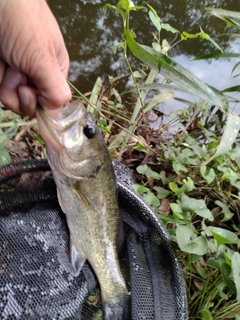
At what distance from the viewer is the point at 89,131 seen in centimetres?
170

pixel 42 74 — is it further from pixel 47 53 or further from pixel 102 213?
pixel 102 213

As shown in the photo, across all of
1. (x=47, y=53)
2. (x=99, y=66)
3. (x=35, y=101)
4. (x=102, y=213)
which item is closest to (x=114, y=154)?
(x=102, y=213)

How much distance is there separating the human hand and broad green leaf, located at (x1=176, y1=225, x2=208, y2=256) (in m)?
0.75

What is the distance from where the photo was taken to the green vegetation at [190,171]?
1814 millimetres

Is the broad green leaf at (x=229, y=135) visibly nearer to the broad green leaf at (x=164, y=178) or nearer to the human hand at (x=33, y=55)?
the broad green leaf at (x=164, y=178)

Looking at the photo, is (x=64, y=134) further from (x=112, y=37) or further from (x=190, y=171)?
(x=112, y=37)

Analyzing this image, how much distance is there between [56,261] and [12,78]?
82 centimetres

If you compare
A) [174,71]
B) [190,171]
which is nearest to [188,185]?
[190,171]

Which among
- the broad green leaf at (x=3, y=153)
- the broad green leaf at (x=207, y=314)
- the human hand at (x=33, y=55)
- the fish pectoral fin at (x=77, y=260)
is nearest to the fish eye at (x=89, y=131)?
the human hand at (x=33, y=55)

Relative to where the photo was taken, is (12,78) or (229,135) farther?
(229,135)

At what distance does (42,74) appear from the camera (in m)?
1.47

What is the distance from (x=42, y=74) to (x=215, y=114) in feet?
7.13

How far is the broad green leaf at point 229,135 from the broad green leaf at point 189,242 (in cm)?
41

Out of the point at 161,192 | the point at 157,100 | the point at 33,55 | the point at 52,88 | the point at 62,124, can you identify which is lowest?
the point at 161,192
